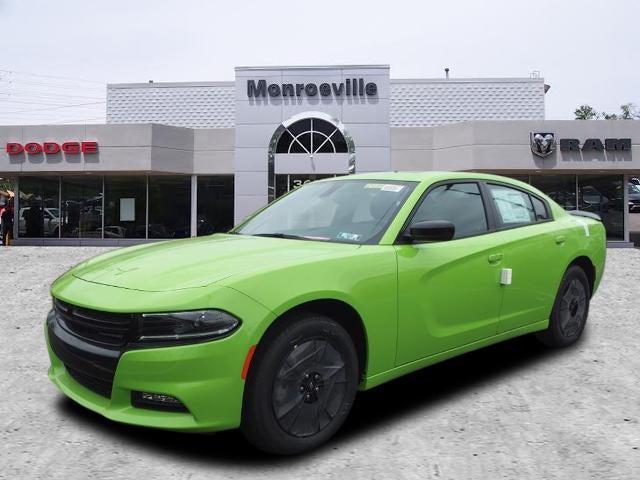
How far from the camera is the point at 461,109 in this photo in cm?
2591

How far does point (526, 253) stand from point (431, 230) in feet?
4.60

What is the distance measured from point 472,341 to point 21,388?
3.35m

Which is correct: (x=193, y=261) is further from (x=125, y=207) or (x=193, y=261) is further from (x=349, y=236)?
(x=125, y=207)

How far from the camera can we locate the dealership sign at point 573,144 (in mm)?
19734

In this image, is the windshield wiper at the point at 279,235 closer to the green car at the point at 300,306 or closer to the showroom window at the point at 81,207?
the green car at the point at 300,306

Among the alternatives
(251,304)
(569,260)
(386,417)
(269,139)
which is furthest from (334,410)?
(269,139)

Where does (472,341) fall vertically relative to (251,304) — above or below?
below

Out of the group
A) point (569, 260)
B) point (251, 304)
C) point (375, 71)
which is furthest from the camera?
point (375, 71)

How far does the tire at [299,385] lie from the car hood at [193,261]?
40cm

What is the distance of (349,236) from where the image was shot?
360cm

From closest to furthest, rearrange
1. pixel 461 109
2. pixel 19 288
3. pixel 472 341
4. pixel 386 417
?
pixel 386 417
pixel 472 341
pixel 19 288
pixel 461 109

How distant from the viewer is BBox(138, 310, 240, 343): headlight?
8.64ft

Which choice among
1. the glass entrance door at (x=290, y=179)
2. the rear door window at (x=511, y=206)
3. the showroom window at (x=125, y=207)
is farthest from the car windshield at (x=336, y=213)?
the showroom window at (x=125, y=207)

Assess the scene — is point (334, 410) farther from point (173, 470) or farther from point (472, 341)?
point (472, 341)
